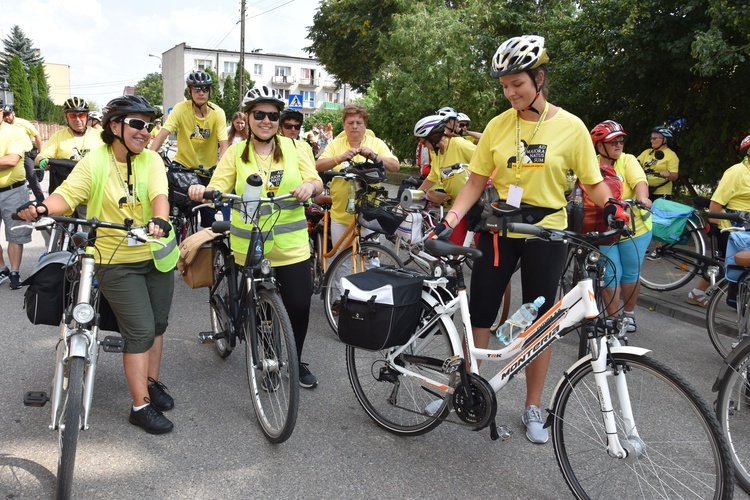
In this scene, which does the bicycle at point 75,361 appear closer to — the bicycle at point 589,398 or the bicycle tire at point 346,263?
the bicycle at point 589,398

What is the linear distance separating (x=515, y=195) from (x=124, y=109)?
2107 mm

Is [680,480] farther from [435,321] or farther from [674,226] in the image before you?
[674,226]

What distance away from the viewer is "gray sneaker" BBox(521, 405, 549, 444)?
11.2 feet

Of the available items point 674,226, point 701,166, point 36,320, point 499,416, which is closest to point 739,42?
point 701,166

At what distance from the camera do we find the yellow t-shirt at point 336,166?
5.60 meters

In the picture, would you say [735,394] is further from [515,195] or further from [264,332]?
[264,332]

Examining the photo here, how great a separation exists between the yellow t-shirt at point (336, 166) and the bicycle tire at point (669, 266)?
3155 mm

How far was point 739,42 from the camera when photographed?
812 centimetres

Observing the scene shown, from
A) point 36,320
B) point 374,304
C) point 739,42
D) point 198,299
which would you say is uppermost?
point 739,42

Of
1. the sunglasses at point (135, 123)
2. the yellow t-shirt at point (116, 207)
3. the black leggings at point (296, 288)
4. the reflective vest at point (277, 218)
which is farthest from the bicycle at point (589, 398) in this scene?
the sunglasses at point (135, 123)

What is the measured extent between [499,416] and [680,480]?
4.16 feet

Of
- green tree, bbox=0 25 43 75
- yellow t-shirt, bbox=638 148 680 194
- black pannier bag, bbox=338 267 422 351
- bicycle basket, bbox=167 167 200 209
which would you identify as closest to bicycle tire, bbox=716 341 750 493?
black pannier bag, bbox=338 267 422 351

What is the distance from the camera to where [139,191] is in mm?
3352

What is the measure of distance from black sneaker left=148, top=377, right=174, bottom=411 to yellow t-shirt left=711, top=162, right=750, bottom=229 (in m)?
4.69
